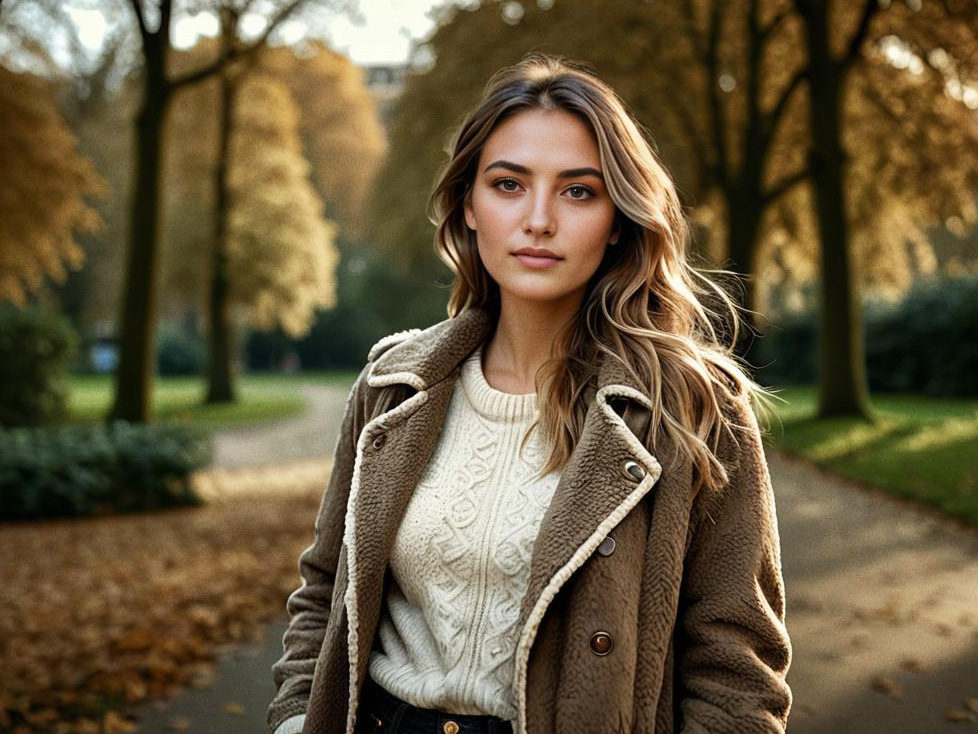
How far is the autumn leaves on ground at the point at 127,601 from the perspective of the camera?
533 cm

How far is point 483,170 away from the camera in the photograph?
2377 millimetres

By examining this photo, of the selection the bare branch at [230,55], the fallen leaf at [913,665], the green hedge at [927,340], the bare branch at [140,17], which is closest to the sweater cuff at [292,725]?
the fallen leaf at [913,665]

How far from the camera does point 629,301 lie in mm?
2375

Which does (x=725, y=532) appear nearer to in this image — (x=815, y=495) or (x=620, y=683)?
(x=620, y=683)

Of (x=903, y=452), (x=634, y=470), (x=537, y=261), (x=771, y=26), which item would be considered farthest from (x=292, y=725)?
(x=771, y=26)

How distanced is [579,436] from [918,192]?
61.9 ft

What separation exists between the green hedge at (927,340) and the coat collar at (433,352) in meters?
22.1

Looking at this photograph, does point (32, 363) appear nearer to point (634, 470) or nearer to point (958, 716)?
point (958, 716)

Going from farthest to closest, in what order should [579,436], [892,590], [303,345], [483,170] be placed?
[303,345] < [892,590] < [483,170] < [579,436]

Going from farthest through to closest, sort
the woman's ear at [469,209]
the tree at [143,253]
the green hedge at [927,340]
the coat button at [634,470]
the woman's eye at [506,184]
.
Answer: the green hedge at [927,340] < the tree at [143,253] < the woman's ear at [469,209] < the woman's eye at [506,184] < the coat button at [634,470]

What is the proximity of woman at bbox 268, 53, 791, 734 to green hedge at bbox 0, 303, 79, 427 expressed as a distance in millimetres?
16416

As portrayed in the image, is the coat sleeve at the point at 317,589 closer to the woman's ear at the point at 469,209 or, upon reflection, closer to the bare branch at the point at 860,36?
the woman's ear at the point at 469,209

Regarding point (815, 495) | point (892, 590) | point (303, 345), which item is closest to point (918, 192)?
point (815, 495)

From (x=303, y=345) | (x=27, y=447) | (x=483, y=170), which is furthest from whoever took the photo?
(x=303, y=345)
